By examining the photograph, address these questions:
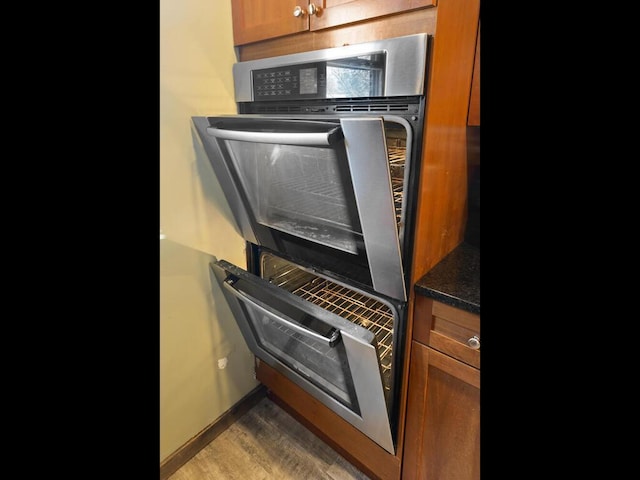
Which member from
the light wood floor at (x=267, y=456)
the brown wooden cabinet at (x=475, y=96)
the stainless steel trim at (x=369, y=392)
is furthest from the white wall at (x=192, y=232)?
the brown wooden cabinet at (x=475, y=96)

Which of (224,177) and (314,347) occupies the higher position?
(224,177)

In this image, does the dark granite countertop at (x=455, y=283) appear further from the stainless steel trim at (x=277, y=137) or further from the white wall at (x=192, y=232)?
the white wall at (x=192, y=232)

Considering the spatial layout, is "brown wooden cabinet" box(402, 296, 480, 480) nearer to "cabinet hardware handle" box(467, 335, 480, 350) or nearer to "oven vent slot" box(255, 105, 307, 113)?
"cabinet hardware handle" box(467, 335, 480, 350)

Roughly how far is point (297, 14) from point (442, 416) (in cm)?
118

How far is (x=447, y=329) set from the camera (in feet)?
3.04

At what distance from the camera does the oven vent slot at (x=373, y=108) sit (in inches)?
31.9

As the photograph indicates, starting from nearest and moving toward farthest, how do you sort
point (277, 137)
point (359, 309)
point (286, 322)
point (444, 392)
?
point (277, 137) → point (444, 392) → point (286, 322) → point (359, 309)

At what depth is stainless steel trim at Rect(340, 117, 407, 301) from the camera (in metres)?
0.71

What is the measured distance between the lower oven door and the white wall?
0.33 ft

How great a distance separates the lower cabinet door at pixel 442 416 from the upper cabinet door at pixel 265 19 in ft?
3.15

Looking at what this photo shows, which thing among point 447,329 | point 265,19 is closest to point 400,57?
point 265,19

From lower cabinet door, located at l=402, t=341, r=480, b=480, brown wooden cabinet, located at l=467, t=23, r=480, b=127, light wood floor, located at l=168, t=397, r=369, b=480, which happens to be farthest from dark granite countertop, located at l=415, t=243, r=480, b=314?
light wood floor, located at l=168, t=397, r=369, b=480

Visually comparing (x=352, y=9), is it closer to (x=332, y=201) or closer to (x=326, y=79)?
(x=326, y=79)
